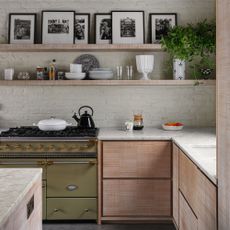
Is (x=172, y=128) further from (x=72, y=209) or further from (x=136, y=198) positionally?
(x=72, y=209)

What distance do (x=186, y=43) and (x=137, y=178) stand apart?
147 centimetres

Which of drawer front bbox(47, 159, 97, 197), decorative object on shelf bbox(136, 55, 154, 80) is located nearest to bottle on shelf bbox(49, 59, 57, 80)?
decorative object on shelf bbox(136, 55, 154, 80)

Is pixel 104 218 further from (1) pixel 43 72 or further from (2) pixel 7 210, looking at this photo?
(2) pixel 7 210

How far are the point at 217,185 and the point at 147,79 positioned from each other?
2409 mm

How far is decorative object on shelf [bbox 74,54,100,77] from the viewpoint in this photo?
4.65 m

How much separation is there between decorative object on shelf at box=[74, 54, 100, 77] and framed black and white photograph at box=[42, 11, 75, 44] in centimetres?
23

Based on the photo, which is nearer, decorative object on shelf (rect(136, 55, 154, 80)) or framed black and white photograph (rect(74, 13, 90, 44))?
decorative object on shelf (rect(136, 55, 154, 80))

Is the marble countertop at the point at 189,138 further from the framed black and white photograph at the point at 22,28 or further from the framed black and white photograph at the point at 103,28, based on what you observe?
the framed black and white photograph at the point at 22,28

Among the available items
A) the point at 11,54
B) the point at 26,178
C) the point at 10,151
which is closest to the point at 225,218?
the point at 26,178

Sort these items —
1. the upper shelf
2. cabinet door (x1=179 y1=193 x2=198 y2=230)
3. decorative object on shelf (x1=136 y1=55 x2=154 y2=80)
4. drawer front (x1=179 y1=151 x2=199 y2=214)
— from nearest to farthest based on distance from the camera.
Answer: drawer front (x1=179 y1=151 x2=199 y2=214)
cabinet door (x1=179 y1=193 x2=198 y2=230)
the upper shelf
decorative object on shelf (x1=136 y1=55 x2=154 y2=80)

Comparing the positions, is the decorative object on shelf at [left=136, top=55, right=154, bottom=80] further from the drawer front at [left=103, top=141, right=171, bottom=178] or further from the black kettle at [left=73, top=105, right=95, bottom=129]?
the drawer front at [left=103, top=141, right=171, bottom=178]

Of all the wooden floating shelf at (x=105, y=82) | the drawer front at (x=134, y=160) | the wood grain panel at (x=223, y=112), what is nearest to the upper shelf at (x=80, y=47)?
the wooden floating shelf at (x=105, y=82)

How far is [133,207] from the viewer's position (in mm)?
4016

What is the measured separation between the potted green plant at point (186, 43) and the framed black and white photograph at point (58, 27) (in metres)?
1.06
